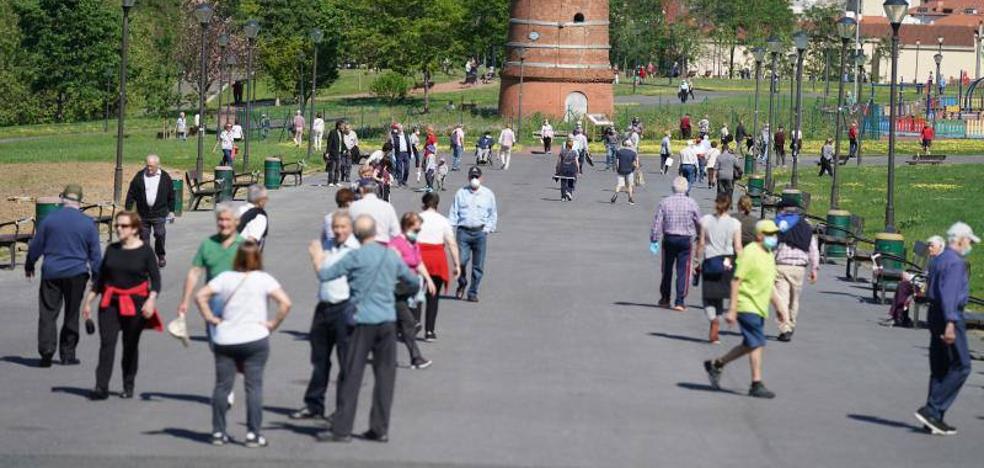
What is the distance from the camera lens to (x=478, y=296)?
79.1 feet

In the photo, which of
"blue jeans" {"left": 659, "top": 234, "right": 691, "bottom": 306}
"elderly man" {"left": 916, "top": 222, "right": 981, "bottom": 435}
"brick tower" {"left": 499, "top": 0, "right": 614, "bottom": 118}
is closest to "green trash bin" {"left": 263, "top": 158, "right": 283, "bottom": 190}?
"blue jeans" {"left": 659, "top": 234, "right": 691, "bottom": 306}

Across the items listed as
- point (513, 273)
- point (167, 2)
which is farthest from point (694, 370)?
point (167, 2)

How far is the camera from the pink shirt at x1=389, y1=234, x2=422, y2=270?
17.0 metres

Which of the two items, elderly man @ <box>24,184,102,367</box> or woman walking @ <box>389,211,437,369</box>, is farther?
woman walking @ <box>389,211,437,369</box>

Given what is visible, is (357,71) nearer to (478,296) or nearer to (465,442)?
(478,296)

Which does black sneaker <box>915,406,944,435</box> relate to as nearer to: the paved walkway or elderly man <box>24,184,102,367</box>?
the paved walkway

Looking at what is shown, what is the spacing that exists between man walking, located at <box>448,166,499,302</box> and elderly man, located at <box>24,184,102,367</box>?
6.34 meters

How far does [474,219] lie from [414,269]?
538cm

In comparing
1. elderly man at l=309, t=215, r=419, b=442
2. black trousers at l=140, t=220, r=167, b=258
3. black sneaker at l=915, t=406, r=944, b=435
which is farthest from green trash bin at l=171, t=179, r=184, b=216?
black sneaker at l=915, t=406, r=944, b=435

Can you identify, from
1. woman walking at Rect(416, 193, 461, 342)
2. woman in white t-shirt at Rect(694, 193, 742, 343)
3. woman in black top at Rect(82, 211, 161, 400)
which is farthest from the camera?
woman in white t-shirt at Rect(694, 193, 742, 343)

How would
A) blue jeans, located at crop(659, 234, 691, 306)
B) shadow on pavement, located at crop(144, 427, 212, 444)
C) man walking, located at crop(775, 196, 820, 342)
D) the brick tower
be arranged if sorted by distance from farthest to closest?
the brick tower
blue jeans, located at crop(659, 234, 691, 306)
man walking, located at crop(775, 196, 820, 342)
shadow on pavement, located at crop(144, 427, 212, 444)

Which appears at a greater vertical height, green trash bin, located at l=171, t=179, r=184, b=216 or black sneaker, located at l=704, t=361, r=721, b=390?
green trash bin, located at l=171, t=179, r=184, b=216

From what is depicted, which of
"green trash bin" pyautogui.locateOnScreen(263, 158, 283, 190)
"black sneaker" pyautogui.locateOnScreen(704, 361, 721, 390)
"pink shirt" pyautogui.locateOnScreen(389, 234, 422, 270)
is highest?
"green trash bin" pyautogui.locateOnScreen(263, 158, 283, 190)

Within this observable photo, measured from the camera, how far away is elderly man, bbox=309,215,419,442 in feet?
44.6
